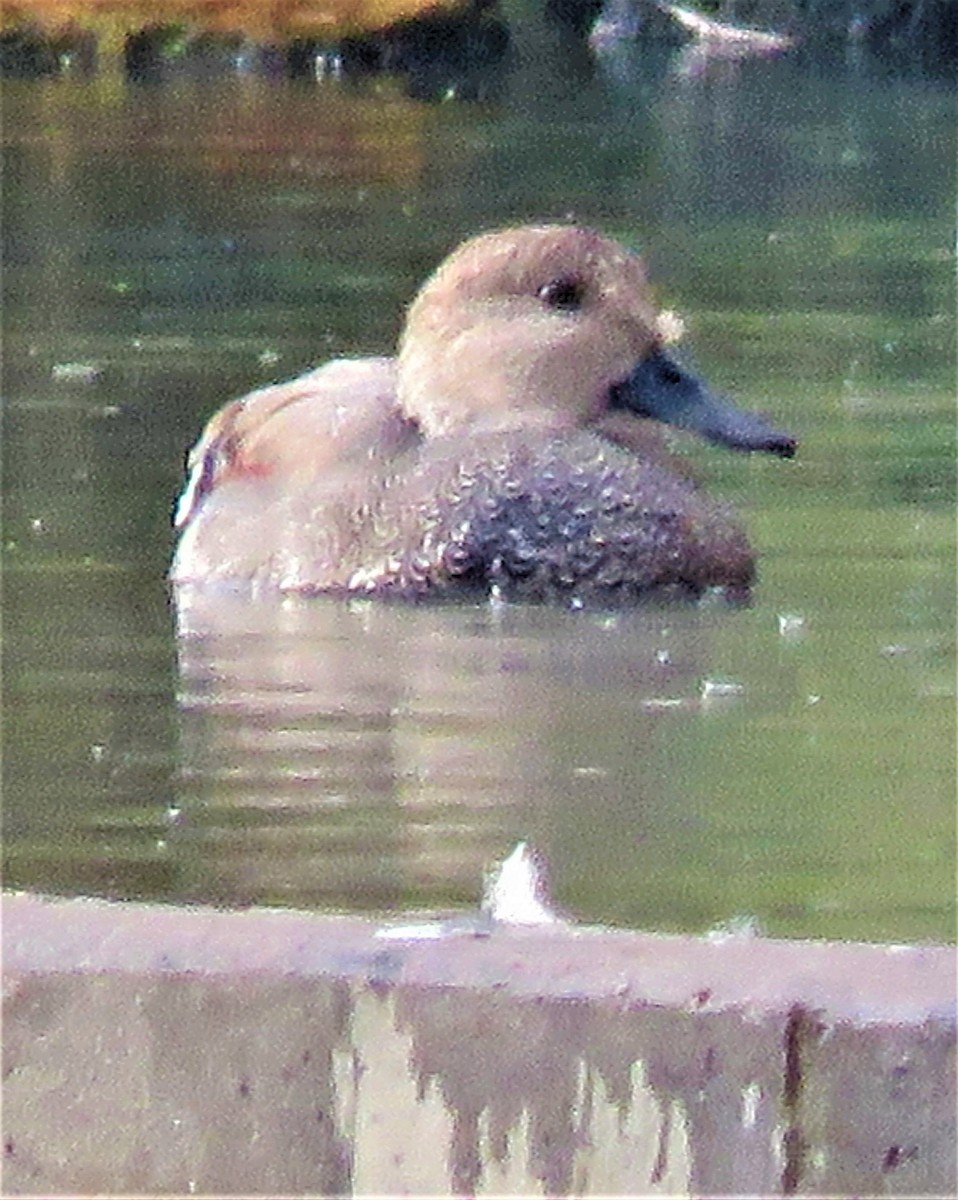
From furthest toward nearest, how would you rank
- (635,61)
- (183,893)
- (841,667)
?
(635,61)
(841,667)
(183,893)

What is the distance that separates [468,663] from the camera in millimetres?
7648

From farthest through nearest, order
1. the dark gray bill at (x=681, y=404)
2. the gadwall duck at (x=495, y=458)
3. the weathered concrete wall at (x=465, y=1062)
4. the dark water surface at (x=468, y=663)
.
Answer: the dark gray bill at (x=681, y=404) → the gadwall duck at (x=495, y=458) → the dark water surface at (x=468, y=663) → the weathered concrete wall at (x=465, y=1062)

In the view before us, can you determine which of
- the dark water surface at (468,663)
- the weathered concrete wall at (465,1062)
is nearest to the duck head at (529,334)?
the dark water surface at (468,663)

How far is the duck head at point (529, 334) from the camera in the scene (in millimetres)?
8555

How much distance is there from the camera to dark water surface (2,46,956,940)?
5969mm

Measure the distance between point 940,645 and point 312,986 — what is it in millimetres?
4061

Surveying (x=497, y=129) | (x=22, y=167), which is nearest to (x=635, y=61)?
(x=497, y=129)

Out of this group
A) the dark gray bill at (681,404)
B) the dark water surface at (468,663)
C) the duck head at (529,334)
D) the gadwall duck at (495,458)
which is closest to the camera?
the dark water surface at (468,663)

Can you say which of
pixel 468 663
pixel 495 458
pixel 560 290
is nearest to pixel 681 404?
pixel 560 290

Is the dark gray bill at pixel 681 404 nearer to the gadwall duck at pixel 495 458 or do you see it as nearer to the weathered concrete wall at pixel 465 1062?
the gadwall duck at pixel 495 458

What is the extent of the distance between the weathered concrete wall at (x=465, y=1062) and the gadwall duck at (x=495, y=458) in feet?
14.3

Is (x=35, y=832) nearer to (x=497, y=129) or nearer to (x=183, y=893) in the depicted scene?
(x=183, y=893)

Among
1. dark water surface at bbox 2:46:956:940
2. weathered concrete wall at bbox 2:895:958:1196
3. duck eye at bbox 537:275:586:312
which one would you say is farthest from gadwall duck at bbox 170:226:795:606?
weathered concrete wall at bbox 2:895:958:1196

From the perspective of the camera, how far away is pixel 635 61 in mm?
39906
